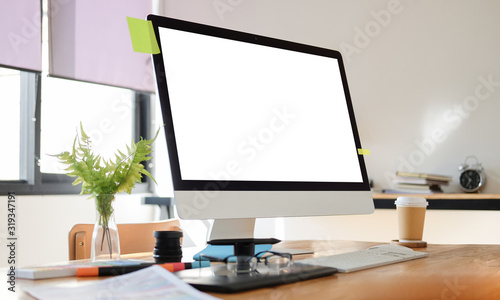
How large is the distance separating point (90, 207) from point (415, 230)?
2.21m

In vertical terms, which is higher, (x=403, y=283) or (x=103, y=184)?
(x=103, y=184)

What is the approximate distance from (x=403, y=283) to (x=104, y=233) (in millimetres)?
604

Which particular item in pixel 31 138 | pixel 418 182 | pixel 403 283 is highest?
pixel 31 138

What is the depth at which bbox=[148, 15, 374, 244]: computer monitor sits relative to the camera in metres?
1.13

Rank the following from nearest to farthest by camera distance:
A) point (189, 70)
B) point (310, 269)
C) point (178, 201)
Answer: point (310, 269) < point (178, 201) < point (189, 70)

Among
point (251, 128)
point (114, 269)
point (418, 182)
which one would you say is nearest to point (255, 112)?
point (251, 128)

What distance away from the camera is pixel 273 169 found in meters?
1.26

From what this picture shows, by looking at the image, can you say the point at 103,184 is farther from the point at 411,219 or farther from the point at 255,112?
the point at 411,219

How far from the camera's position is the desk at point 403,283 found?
0.78 metres

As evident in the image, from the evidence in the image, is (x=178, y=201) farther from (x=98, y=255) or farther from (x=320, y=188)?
(x=320, y=188)

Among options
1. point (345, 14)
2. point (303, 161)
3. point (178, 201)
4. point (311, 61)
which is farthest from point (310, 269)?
point (345, 14)

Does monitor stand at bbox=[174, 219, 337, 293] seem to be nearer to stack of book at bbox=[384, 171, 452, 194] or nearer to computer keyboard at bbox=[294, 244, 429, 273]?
computer keyboard at bbox=[294, 244, 429, 273]

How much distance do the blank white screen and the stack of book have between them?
1.78 meters

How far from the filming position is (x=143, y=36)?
44.6 inches
